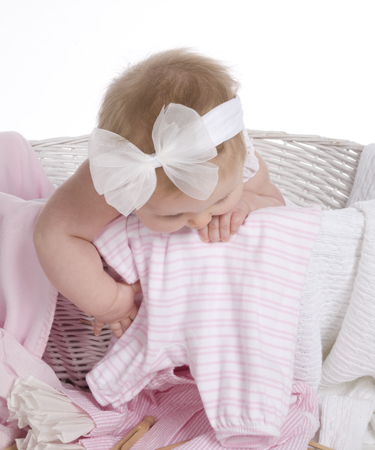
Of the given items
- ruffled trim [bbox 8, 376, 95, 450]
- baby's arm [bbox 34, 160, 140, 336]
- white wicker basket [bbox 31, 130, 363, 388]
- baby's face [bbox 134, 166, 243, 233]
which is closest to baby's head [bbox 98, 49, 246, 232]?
baby's face [bbox 134, 166, 243, 233]

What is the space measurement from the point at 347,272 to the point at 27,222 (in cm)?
60

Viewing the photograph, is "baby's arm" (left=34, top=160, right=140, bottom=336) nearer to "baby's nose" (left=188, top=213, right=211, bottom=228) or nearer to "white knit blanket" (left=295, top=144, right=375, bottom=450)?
"baby's nose" (left=188, top=213, right=211, bottom=228)

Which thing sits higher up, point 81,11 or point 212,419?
point 81,11

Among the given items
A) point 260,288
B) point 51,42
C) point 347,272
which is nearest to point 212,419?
point 260,288

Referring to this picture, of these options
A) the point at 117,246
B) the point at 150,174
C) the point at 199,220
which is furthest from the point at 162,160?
the point at 117,246

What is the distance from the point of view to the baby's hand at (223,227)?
3.02 feet

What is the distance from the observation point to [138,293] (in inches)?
42.3

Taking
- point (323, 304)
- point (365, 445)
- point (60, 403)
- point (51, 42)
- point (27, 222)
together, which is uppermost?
point (51, 42)

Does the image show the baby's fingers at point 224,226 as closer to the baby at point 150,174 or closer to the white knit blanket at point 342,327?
the baby at point 150,174

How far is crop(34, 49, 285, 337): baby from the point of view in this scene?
773 millimetres

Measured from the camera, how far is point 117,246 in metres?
0.98

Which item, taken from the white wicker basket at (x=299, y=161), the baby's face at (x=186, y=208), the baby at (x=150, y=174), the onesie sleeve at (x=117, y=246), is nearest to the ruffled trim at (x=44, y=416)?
the baby at (x=150, y=174)

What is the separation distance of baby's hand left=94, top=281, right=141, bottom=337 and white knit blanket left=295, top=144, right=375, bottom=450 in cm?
31

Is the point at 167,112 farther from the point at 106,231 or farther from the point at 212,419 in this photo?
the point at 212,419
